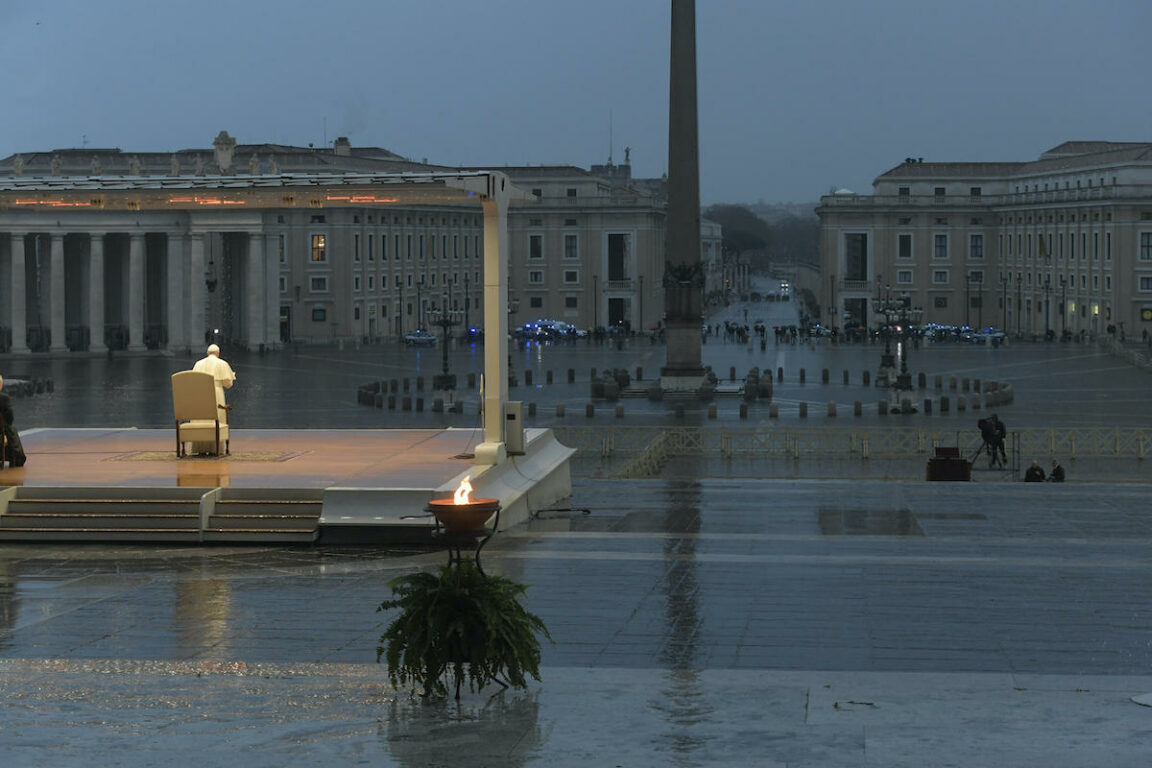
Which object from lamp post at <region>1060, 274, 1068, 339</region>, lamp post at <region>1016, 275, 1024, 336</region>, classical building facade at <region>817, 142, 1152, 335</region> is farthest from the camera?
lamp post at <region>1016, 275, 1024, 336</region>

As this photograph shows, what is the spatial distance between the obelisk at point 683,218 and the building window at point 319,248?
4423cm

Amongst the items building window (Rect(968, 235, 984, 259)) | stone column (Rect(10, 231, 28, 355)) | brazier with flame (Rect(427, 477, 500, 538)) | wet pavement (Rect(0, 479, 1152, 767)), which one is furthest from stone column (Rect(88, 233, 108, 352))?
brazier with flame (Rect(427, 477, 500, 538))

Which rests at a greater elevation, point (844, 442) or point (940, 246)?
point (940, 246)

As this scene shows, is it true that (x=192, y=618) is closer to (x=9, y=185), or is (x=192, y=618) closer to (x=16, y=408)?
(x=9, y=185)

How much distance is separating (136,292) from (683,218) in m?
37.8

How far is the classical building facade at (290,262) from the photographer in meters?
83.1

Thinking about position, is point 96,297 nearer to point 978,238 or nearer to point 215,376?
point 978,238

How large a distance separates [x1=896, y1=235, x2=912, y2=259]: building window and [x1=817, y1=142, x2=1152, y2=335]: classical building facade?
0.22ft

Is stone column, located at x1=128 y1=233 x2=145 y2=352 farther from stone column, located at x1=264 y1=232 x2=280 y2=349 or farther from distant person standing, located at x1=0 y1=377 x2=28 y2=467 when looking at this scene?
distant person standing, located at x1=0 y1=377 x2=28 y2=467

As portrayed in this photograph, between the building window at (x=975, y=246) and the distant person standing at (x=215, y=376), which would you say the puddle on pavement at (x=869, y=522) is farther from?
the building window at (x=975, y=246)

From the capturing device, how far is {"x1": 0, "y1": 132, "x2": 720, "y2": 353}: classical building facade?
83.1 m

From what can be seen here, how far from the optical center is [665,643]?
1262cm

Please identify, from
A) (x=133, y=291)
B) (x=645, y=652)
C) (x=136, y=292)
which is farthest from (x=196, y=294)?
(x=645, y=652)

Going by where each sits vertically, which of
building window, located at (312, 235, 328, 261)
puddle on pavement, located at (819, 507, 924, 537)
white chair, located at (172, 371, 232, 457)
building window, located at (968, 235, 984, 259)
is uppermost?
building window, located at (968, 235, 984, 259)
